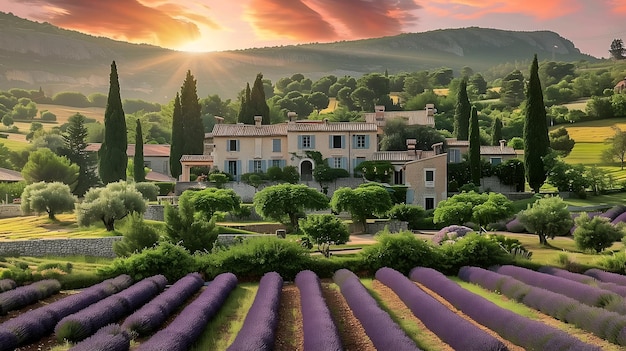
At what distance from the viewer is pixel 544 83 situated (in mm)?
169875

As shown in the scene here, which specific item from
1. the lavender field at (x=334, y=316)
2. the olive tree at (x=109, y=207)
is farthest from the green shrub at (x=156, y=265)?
the olive tree at (x=109, y=207)

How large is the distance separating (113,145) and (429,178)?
29000 mm

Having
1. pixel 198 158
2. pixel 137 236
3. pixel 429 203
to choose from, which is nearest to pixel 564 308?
pixel 137 236

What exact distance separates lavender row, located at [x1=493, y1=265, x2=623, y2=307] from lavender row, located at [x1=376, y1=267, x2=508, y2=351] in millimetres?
3949

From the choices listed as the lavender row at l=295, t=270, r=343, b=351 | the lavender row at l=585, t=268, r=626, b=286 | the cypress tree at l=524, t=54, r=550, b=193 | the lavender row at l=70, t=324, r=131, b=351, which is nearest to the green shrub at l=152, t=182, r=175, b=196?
the cypress tree at l=524, t=54, r=550, b=193

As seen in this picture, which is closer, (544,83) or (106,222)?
(106,222)

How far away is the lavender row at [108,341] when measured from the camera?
10984 millimetres

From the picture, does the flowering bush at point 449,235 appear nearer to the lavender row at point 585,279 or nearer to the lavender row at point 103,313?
the lavender row at point 585,279

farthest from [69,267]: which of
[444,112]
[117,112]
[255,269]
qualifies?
[444,112]

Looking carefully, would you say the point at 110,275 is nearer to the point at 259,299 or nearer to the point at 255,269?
the point at 255,269

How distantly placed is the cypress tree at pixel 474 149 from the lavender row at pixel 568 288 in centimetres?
3379

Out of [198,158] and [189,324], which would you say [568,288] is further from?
[198,158]

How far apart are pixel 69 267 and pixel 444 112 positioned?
3893 inches

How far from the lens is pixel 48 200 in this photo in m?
49.1
